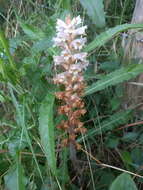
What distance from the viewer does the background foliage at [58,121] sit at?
3.92ft

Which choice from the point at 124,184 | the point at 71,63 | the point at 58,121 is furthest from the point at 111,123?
the point at 71,63

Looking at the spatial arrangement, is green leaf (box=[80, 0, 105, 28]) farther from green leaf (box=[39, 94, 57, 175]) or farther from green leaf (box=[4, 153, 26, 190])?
green leaf (box=[4, 153, 26, 190])

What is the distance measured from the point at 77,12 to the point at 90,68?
426 millimetres

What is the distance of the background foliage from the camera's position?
1196 mm

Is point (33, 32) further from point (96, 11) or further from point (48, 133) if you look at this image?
point (48, 133)

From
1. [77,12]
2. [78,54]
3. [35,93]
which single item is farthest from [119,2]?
[78,54]

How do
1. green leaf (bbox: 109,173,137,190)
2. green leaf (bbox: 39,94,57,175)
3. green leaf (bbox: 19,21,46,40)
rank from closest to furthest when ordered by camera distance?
green leaf (bbox: 39,94,57,175)
green leaf (bbox: 109,173,137,190)
green leaf (bbox: 19,21,46,40)

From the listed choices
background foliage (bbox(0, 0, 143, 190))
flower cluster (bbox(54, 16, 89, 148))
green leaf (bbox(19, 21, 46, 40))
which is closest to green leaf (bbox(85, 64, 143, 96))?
background foliage (bbox(0, 0, 143, 190))

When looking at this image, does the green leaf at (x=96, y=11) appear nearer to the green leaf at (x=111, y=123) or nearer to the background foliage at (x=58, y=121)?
the background foliage at (x=58, y=121)

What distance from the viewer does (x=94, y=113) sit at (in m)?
1.60

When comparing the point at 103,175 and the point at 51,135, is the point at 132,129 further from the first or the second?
the point at 51,135

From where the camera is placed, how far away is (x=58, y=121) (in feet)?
4.48

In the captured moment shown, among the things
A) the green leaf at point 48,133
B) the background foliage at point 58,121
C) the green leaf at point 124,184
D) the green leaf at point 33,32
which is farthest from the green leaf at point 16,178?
the green leaf at point 33,32

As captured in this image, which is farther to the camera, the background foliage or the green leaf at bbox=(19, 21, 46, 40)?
the green leaf at bbox=(19, 21, 46, 40)
